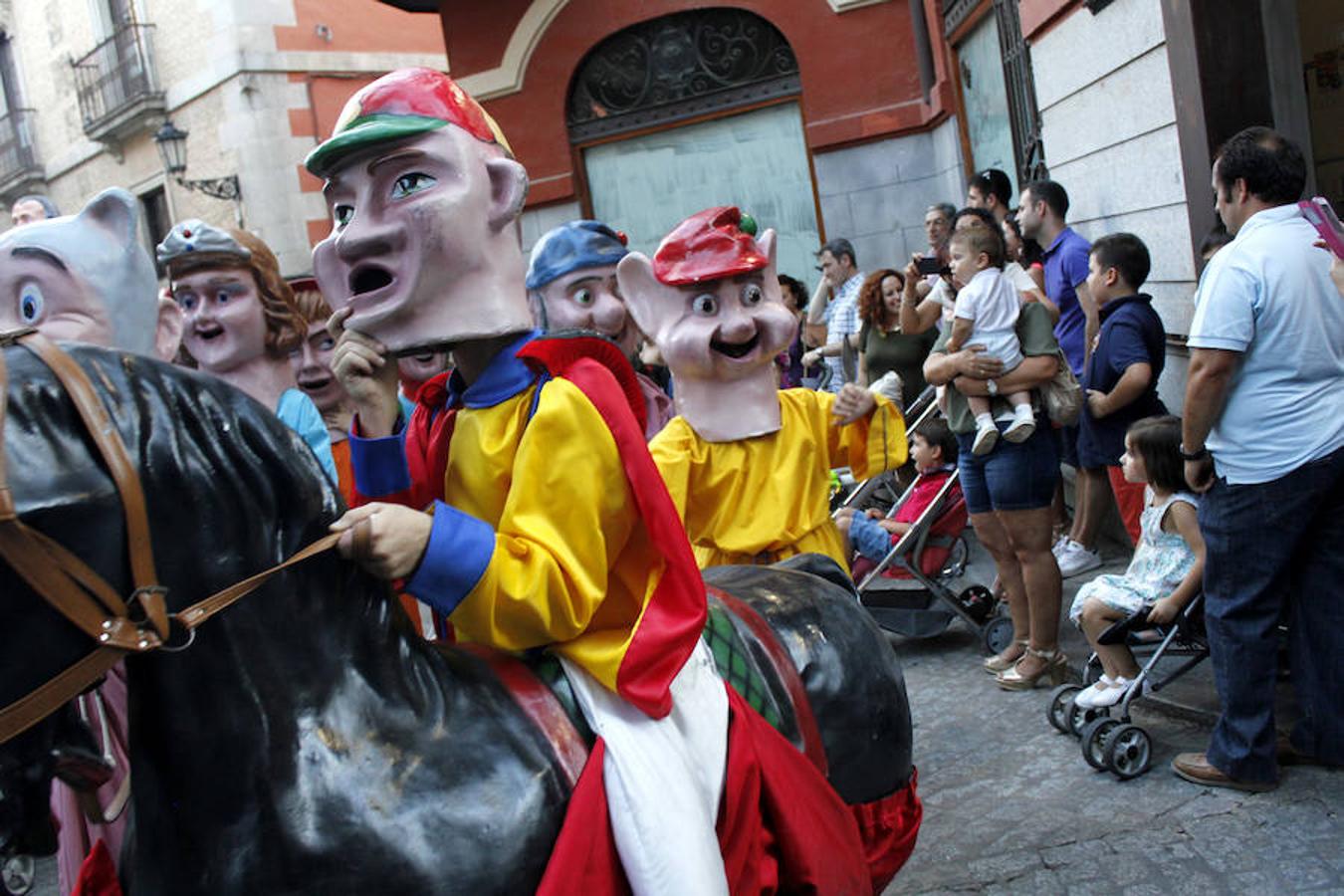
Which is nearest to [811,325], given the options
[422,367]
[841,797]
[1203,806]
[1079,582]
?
[1079,582]

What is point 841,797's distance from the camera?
269 cm

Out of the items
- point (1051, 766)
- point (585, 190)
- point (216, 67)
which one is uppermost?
point (216, 67)

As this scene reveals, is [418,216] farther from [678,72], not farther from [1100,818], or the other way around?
[678,72]

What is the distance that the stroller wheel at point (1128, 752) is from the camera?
14.4ft

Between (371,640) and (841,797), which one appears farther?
(841,797)

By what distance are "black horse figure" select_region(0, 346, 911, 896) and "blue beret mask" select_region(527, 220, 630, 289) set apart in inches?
123

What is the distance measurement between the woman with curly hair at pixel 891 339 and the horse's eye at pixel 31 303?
5.33m

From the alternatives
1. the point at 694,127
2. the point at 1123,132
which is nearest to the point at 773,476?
the point at 1123,132

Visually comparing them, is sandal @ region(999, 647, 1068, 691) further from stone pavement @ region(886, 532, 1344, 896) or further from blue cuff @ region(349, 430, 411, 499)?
blue cuff @ region(349, 430, 411, 499)

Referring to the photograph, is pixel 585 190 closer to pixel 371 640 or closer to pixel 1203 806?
pixel 1203 806

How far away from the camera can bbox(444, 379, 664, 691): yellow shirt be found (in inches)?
81.4

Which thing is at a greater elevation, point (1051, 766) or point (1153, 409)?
point (1153, 409)

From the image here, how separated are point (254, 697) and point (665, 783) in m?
0.71

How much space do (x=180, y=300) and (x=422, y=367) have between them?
44.9 inches
